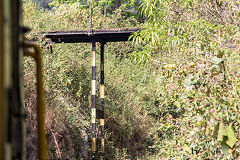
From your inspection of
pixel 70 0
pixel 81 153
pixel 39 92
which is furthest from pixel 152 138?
pixel 70 0

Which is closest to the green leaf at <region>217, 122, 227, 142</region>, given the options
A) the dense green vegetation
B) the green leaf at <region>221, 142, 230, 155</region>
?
the dense green vegetation

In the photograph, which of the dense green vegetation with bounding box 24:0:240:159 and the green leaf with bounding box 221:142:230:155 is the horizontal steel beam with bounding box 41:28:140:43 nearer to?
the dense green vegetation with bounding box 24:0:240:159

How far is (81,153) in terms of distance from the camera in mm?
9289

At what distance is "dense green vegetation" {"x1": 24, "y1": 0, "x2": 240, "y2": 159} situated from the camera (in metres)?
3.93

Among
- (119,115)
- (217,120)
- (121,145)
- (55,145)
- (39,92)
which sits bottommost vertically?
(121,145)

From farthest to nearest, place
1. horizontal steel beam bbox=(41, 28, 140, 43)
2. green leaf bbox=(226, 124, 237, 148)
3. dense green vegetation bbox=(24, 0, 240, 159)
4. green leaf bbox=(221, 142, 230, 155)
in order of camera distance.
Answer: horizontal steel beam bbox=(41, 28, 140, 43), dense green vegetation bbox=(24, 0, 240, 159), green leaf bbox=(221, 142, 230, 155), green leaf bbox=(226, 124, 237, 148)

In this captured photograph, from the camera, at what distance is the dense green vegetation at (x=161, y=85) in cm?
393

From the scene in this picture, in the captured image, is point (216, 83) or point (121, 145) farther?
point (121, 145)

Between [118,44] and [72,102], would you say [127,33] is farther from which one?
[118,44]

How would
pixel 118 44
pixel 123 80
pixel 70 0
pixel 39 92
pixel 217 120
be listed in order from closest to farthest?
1. pixel 39 92
2. pixel 217 120
3. pixel 123 80
4. pixel 118 44
5. pixel 70 0

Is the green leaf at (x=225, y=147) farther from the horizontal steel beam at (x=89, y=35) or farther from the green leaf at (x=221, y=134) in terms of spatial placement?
the horizontal steel beam at (x=89, y=35)

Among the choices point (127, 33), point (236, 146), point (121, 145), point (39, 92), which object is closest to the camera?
point (39, 92)

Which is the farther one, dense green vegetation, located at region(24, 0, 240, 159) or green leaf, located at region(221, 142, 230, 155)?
dense green vegetation, located at region(24, 0, 240, 159)

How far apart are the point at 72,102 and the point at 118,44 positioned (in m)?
7.88
